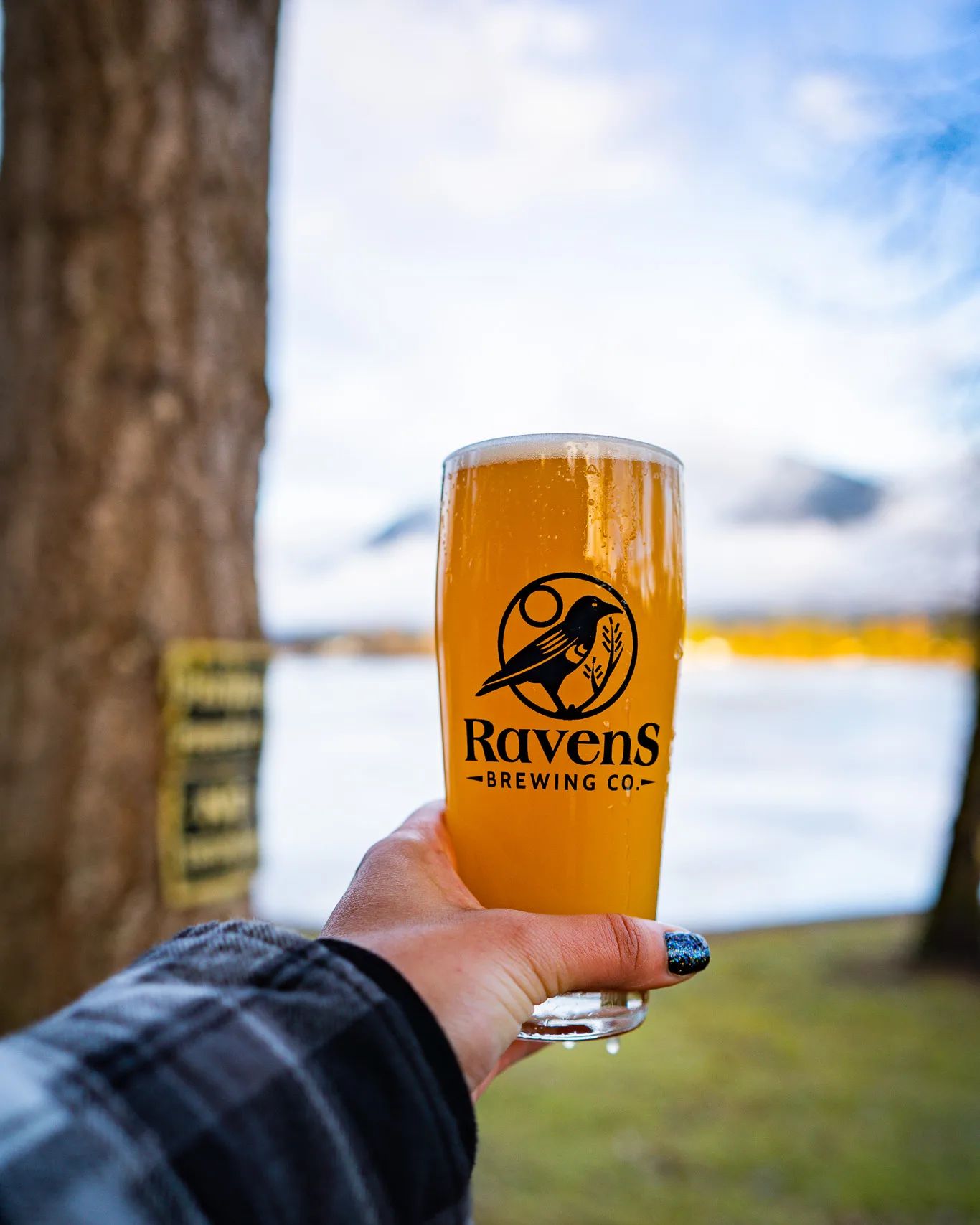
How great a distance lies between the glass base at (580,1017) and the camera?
96cm

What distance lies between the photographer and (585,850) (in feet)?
3.34

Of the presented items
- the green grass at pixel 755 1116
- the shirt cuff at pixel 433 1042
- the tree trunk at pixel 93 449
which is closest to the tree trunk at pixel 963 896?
the green grass at pixel 755 1116

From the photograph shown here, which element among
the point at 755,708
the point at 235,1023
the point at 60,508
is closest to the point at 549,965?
the point at 235,1023

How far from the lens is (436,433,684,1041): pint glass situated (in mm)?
992

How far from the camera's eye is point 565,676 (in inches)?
38.9

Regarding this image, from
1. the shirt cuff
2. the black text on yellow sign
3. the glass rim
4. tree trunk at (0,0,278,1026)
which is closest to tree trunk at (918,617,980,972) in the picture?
the black text on yellow sign

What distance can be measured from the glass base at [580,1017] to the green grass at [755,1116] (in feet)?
6.60

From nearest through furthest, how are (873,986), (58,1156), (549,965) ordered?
(58,1156) < (549,965) < (873,986)

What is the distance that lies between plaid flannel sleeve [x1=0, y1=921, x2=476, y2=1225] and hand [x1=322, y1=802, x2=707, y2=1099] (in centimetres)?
5

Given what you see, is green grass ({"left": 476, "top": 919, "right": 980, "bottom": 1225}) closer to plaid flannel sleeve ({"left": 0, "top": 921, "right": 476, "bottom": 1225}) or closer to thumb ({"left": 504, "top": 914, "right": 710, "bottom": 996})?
thumb ({"left": 504, "top": 914, "right": 710, "bottom": 996})

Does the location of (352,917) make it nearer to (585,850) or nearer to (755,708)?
(585,850)

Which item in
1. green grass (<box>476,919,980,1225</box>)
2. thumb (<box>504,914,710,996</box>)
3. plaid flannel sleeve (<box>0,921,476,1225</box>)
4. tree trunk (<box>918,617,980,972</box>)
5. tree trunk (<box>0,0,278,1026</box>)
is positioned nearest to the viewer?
plaid flannel sleeve (<box>0,921,476,1225</box>)

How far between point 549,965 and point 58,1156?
1.35 ft

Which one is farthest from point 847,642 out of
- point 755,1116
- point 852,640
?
point 755,1116
